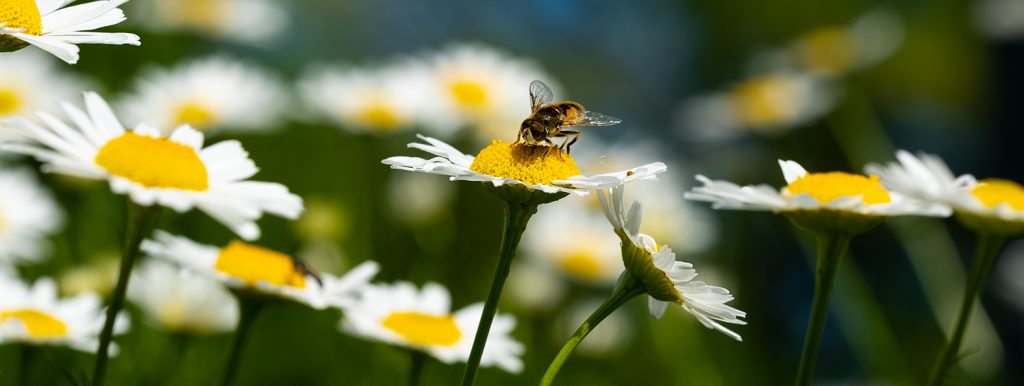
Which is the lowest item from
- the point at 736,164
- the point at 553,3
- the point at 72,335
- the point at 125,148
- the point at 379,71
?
the point at 72,335

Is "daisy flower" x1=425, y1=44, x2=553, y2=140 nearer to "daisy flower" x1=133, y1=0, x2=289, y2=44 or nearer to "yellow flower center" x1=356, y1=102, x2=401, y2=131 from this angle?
"yellow flower center" x1=356, y1=102, x2=401, y2=131

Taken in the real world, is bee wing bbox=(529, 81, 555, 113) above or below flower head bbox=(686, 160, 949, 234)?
above

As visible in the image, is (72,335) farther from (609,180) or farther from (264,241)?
(264,241)

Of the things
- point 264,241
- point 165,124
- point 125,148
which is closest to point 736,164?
point 264,241

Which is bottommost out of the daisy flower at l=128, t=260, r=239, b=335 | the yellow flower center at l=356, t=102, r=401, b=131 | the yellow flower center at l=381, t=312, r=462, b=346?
the daisy flower at l=128, t=260, r=239, b=335

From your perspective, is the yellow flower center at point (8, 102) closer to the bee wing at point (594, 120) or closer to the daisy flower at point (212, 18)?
the daisy flower at point (212, 18)

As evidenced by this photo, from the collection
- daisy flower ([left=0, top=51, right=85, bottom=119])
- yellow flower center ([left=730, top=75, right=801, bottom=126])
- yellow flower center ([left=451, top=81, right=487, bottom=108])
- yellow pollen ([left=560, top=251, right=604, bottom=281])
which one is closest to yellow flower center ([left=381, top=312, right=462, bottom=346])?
yellow pollen ([left=560, top=251, right=604, bottom=281])
